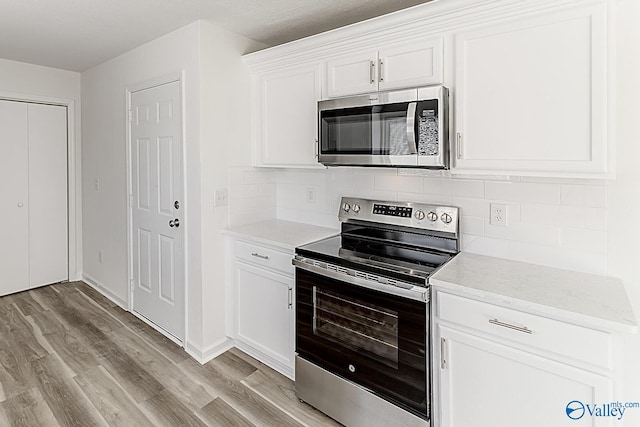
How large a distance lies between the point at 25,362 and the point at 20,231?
1.90 m

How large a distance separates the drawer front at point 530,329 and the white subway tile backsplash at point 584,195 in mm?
702

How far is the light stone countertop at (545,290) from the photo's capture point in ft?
4.17

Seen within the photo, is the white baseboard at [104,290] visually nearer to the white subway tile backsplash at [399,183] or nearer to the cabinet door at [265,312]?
the cabinet door at [265,312]

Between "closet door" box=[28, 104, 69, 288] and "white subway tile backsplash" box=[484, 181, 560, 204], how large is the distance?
4.37 metres

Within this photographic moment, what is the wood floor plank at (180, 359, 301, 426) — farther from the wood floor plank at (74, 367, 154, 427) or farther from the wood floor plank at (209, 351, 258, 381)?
the wood floor plank at (74, 367, 154, 427)

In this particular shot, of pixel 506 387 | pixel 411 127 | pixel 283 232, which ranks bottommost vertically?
pixel 506 387

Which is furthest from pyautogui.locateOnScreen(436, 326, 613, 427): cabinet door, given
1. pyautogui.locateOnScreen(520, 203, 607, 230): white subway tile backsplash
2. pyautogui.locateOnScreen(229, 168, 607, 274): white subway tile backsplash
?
pyautogui.locateOnScreen(520, 203, 607, 230): white subway tile backsplash

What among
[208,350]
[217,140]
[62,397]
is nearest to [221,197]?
[217,140]

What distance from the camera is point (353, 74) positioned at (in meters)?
2.17

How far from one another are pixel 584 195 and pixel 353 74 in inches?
53.4

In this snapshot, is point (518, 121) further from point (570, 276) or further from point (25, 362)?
point (25, 362)

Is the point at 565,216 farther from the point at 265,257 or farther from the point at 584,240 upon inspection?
the point at 265,257

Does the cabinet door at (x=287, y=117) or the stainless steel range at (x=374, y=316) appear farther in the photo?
the cabinet door at (x=287, y=117)

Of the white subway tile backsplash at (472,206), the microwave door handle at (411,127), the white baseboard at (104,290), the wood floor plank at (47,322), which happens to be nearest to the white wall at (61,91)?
the white baseboard at (104,290)
